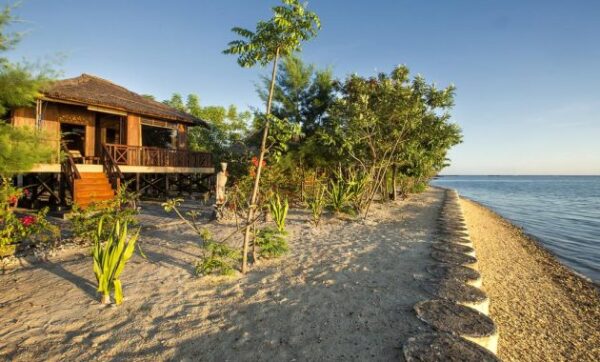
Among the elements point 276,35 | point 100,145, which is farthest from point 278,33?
point 100,145

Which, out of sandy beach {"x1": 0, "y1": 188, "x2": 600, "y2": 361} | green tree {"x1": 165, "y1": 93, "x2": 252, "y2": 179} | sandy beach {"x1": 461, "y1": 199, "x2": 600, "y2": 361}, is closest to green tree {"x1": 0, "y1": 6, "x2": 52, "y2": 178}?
sandy beach {"x1": 0, "y1": 188, "x2": 600, "y2": 361}

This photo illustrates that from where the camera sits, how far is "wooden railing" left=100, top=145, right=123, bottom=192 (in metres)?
10.1

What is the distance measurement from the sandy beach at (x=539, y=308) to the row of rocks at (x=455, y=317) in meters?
0.58

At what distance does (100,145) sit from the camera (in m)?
12.5

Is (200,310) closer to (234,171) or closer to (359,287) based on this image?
(359,287)

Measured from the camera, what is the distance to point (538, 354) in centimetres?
345

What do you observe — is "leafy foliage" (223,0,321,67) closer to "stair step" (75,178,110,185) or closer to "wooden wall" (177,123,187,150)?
"stair step" (75,178,110,185)

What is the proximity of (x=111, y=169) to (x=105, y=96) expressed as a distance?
10.8 feet

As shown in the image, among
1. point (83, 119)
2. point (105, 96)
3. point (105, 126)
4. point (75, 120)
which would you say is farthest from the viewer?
point (105, 126)

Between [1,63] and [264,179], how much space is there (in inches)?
236

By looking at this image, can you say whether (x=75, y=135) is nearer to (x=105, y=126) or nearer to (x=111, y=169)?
(x=105, y=126)

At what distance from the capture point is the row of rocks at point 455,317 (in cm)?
249

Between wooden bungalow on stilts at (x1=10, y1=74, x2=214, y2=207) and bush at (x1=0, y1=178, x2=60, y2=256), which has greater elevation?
wooden bungalow on stilts at (x1=10, y1=74, x2=214, y2=207)

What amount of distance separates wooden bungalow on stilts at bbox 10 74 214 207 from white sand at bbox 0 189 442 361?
5461 millimetres
